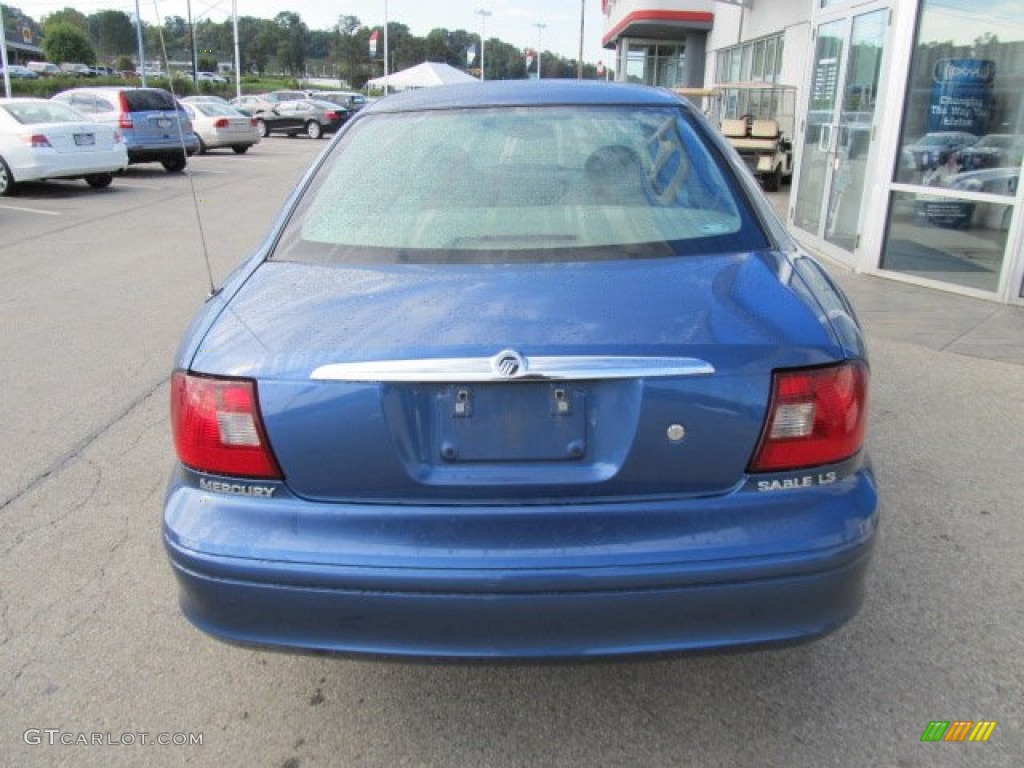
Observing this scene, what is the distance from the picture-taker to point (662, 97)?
10.3 feet

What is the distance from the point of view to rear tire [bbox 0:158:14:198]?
13.6m

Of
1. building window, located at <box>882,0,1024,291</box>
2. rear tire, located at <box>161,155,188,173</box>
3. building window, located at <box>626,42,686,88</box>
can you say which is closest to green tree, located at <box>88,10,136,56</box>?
building window, located at <box>626,42,686,88</box>

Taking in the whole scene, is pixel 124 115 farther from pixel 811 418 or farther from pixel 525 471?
pixel 811 418

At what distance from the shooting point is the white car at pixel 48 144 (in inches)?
532

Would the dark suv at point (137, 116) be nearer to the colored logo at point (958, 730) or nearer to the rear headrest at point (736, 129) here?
the rear headrest at point (736, 129)

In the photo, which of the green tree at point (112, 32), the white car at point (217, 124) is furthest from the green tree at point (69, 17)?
the white car at point (217, 124)

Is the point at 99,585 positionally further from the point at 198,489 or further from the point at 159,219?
the point at 159,219

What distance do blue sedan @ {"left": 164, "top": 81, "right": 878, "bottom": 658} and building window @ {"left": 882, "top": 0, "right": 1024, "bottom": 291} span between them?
6.06 meters

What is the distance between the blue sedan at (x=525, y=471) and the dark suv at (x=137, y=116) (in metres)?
17.0

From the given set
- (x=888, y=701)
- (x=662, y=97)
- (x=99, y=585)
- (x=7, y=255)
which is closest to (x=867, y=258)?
(x=662, y=97)

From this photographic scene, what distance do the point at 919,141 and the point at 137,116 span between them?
49.7 feet

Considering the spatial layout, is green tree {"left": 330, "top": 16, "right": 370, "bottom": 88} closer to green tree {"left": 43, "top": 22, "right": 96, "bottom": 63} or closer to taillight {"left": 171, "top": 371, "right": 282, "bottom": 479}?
green tree {"left": 43, "top": 22, "right": 96, "bottom": 63}

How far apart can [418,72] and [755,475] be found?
126 ft

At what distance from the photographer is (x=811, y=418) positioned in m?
2.05
